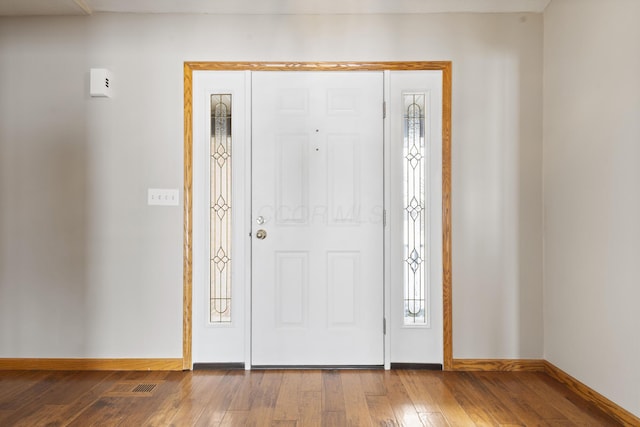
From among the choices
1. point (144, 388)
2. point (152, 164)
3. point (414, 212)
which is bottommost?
point (144, 388)

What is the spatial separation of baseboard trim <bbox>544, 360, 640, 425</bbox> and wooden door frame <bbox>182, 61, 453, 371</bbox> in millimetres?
631

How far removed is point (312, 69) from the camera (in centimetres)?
295

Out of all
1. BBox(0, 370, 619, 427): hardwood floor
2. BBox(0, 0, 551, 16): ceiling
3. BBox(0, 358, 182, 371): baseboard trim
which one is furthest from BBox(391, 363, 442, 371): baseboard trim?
BBox(0, 0, 551, 16): ceiling

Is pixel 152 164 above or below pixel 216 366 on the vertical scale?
above

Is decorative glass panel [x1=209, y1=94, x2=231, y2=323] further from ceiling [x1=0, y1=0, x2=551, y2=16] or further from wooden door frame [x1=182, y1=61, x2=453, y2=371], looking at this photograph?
ceiling [x1=0, y1=0, x2=551, y2=16]

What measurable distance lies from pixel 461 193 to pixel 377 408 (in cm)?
147

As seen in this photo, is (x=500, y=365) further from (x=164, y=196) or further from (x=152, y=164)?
(x=152, y=164)

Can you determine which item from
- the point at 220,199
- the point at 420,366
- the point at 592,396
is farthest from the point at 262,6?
the point at 592,396

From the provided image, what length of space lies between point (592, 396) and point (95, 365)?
3.03 meters

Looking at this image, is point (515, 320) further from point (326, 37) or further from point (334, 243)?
point (326, 37)

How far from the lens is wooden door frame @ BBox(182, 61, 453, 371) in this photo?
2904mm

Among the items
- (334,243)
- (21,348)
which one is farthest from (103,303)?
(334,243)

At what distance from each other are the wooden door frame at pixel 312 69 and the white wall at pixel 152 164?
50 millimetres

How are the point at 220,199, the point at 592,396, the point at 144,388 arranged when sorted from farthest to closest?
the point at 220,199 → the point at 144,388 → the point at 592,396
